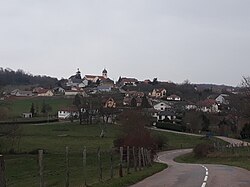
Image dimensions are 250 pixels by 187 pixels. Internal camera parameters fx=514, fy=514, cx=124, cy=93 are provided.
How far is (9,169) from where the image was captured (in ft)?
152

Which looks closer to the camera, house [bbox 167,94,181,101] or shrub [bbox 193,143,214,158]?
shrub [bbox 193,143,214,158]

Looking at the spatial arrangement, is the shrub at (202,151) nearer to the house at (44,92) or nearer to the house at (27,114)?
the house at (27,114)

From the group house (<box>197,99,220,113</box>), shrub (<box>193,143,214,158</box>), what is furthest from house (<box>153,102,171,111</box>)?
shrub (<box>193,143,214,158</box>)

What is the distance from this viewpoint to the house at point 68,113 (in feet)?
408

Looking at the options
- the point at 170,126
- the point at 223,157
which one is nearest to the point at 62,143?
the point at 223,157

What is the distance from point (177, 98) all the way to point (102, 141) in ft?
341

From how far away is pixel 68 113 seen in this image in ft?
426

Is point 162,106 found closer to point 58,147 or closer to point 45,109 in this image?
point 45,109

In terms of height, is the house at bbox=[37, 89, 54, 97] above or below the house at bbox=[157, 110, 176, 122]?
above

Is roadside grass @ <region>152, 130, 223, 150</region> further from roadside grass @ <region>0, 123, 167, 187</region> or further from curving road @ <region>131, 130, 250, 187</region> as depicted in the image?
curving road @ <region>131, 130, 250, 187</region>

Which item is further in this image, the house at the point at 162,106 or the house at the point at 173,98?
the house at the point at 173,98

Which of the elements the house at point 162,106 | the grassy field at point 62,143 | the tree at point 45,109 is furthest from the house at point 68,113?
the house at point 162,106

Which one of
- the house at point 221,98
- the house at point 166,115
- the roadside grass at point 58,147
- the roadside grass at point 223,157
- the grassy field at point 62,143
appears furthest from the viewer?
the house at point 221,98

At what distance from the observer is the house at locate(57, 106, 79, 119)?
124 m
